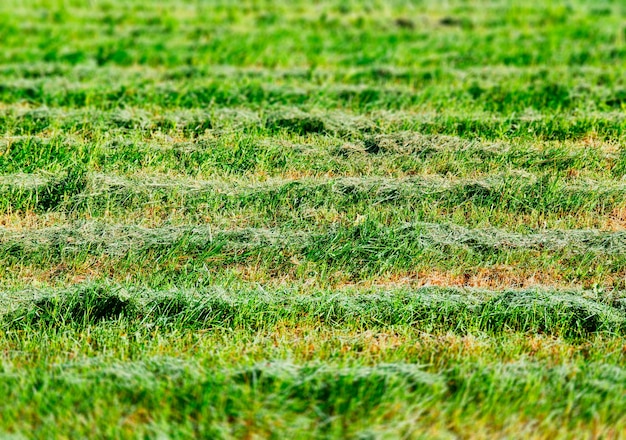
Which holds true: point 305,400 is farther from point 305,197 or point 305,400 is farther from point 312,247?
point 305,197

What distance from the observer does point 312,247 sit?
4793 millimetres

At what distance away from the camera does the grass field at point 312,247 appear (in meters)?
3.27

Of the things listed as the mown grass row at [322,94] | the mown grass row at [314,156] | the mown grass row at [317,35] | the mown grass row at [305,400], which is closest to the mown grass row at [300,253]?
the mown grass row at [314,156]

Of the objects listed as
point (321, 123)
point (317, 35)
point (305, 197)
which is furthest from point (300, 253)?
point (317, 35)

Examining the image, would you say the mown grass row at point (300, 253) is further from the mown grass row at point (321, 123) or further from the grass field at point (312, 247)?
the mown grass row at point (321, 123)

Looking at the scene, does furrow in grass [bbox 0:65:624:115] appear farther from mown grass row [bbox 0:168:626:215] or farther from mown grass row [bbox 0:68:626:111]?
mown grass row [bbox 0:168:626:215]

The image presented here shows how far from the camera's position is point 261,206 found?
5270 mm

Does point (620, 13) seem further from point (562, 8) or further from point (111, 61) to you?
point (111, 61)

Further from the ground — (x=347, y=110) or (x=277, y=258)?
(x=347, y=110)

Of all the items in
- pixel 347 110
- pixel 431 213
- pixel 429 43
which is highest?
pixel 429 43

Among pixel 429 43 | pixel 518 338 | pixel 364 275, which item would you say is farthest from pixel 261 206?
pixel 429 43

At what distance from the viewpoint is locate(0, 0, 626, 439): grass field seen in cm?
327

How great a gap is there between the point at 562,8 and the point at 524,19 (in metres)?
1.01

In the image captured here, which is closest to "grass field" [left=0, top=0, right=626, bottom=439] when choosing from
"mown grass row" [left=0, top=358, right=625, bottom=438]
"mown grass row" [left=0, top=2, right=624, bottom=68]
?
"mown grass row" [left=0, top=358, right=625, bottom=438]
